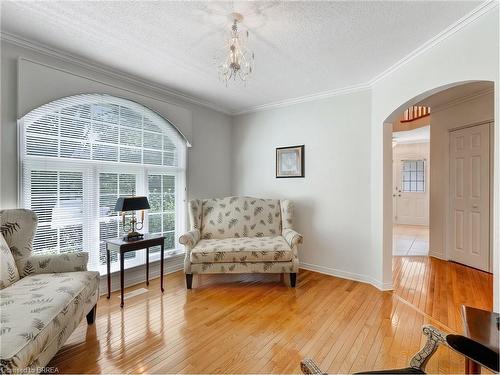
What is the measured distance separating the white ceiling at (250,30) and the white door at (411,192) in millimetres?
5594

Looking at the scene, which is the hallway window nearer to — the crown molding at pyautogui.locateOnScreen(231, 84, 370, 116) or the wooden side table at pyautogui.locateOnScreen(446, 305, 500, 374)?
the crown molding at pyautogui.locateOnScreen(231, 84, 370, 116)

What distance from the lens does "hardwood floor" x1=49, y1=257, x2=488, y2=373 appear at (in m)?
1.72

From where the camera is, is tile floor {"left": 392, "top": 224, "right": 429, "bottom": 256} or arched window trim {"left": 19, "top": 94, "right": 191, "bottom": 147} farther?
tile floor {"left": 392, "top": 224, "right": 429, "bottom": 256}

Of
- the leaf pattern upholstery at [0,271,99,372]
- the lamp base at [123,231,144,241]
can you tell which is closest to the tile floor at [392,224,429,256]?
the lamp base at [123,231,144,241]

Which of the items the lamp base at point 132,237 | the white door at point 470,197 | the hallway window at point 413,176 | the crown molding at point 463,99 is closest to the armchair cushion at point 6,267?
the lamp base at point 132,237

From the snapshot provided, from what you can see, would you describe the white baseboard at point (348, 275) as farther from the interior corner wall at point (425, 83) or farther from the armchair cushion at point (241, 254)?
the armchair cushion at point (241, 254)

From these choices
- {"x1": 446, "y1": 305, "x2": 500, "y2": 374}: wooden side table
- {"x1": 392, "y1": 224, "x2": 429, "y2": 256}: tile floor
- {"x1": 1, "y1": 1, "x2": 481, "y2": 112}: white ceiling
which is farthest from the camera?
{"x1": 392, "y1": 224, "x2": 429, "y2": 256}: tile floor

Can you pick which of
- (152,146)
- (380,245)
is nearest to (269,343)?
(380,245)

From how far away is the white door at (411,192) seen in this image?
7.25m

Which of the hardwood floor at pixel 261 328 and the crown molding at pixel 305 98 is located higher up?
the crown molding at pixel 305 98

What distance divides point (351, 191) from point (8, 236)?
11.3 ft

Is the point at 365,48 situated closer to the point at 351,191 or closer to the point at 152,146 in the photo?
the point at 351,191

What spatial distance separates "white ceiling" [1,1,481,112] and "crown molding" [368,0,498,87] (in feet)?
0.14

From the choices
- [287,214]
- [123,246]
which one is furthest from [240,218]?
[123,246]
